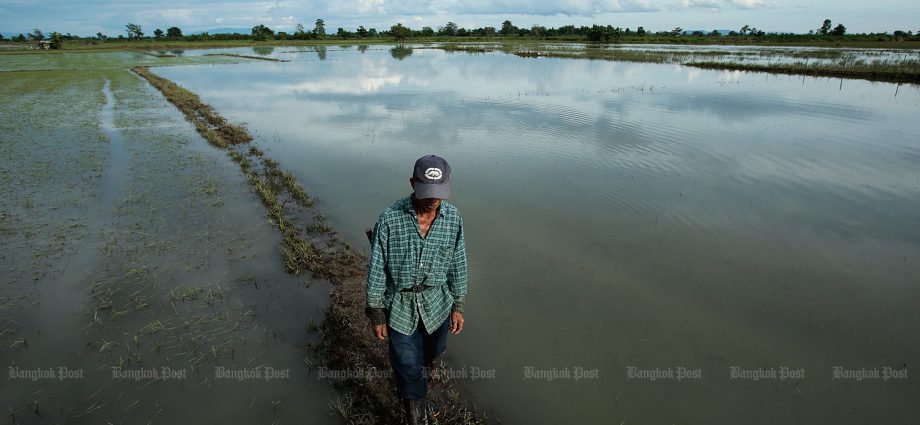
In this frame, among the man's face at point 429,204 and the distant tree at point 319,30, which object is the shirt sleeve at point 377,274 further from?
the distant tree at point 319,30

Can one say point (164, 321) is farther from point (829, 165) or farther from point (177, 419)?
point (829, 165)

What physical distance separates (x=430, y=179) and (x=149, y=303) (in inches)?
148

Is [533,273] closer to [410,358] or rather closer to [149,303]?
[410,358]

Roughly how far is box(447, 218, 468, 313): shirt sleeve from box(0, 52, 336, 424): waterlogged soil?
4.55ft

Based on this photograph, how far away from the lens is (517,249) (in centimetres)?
550

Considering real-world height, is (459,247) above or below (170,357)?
above

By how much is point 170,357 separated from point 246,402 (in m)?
0.93

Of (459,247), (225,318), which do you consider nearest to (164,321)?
(225,318)

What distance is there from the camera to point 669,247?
5.42m

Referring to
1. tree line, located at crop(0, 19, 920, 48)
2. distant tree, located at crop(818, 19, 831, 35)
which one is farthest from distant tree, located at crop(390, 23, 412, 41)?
distant tree, located at crop(818, 19, 831, 35)

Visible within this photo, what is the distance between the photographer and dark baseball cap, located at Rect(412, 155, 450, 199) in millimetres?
2223

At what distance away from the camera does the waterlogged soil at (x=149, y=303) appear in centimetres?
323

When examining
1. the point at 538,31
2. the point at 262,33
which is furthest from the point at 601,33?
the point at 262,33

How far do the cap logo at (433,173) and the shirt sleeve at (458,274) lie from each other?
0.41 metres
